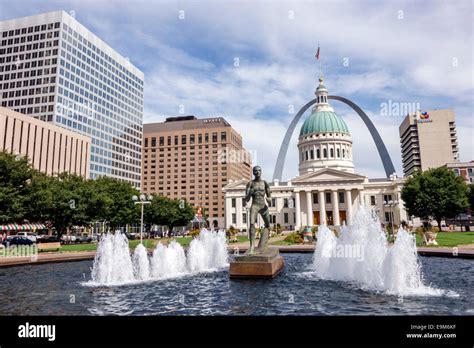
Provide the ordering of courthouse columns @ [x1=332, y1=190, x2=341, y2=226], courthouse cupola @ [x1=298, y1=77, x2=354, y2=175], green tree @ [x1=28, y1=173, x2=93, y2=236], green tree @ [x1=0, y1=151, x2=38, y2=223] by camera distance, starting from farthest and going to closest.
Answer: courthouse cupola @ [x1=298, y1=77, x2=354, y2=175] → courthouse columns @ [x1=332, y1=190, x2=341, y2=226] → green tree @ [x1=28, y1=173, x2=93, y2=236] → green tree @ [x1=0, y1=151, x2=38, y2=223]

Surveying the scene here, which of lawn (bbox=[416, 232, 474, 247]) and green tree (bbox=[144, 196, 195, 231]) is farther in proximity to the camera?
green tree (bbox=[144, 196, 195, 231])

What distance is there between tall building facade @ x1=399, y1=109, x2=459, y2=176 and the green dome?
49652 mm

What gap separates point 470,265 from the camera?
16859mm

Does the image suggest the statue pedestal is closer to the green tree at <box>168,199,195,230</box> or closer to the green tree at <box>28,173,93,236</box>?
the green tree at <box>28,173,93,236</box>

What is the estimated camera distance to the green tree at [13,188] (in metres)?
32.0

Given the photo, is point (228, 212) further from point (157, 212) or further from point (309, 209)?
point (157, 212)

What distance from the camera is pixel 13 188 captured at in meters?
33.7

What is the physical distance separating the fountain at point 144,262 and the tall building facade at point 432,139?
135232 mm

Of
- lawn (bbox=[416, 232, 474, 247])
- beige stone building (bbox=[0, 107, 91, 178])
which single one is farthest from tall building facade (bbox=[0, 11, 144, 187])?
lawn (bbox=[416, 232, 474, 247])

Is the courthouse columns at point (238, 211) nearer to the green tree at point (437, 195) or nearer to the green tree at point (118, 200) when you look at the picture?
the green tree at point (118, 200)

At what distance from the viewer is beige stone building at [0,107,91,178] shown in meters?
70.9

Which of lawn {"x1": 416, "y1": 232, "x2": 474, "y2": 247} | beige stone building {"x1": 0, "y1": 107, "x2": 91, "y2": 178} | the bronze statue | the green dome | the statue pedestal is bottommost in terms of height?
lawn {"x1": 416, "y1": 232, "x2": 474, "y2": 247}
